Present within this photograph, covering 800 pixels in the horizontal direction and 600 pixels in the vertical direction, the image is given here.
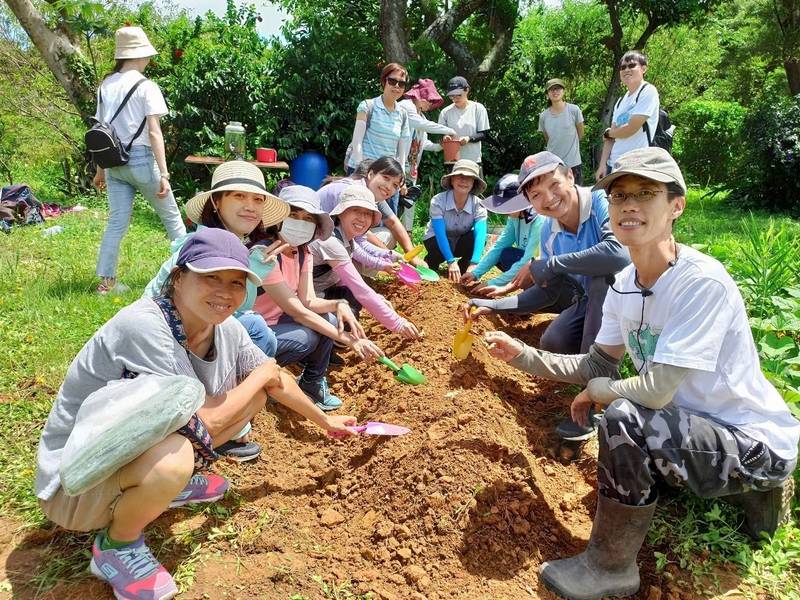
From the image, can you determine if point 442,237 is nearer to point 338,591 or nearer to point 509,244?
point 509,244

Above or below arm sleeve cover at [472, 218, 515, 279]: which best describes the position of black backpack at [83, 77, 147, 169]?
above

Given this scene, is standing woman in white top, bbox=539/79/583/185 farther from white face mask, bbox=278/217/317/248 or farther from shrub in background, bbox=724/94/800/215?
white face mask, bbox=278/217/317/248

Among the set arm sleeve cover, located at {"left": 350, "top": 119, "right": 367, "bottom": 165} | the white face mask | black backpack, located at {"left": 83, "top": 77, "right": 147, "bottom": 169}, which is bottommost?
the white face mask

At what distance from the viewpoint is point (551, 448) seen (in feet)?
9.78

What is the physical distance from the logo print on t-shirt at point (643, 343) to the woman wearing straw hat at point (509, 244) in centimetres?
175

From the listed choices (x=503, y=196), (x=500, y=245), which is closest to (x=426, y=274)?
(x=500, y=245)

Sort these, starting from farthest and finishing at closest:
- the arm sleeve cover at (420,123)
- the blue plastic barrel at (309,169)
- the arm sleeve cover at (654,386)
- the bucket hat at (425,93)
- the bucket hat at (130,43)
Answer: the blue plastic barrel at (309,169) → the bucket hat at (425,93) → the arm sleeve cover at (420,123) → the bucket hat at (130,43) → the arm sleeve cover at (654,386)

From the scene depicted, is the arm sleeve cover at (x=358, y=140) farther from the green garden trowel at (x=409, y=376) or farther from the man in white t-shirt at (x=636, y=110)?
the green garden trowel at (x=409, y=376)

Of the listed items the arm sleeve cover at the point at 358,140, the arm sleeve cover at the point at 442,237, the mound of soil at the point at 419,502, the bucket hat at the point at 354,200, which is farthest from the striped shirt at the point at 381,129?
the mound of soil at the point at 419,502

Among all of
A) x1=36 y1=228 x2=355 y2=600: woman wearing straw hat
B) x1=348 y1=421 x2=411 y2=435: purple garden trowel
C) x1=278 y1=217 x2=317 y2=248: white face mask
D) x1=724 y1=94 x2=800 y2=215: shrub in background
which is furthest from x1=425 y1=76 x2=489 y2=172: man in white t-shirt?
x1=724 y1=94 x2=800 y2=215: shrub in background

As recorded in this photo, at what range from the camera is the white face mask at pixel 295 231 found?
Result: 10.2ft

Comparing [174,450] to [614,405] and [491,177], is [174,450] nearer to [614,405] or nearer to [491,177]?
[614,405]

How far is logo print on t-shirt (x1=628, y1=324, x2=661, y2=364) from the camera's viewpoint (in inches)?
84.5

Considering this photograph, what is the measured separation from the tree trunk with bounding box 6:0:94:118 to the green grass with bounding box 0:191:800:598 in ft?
10.0
